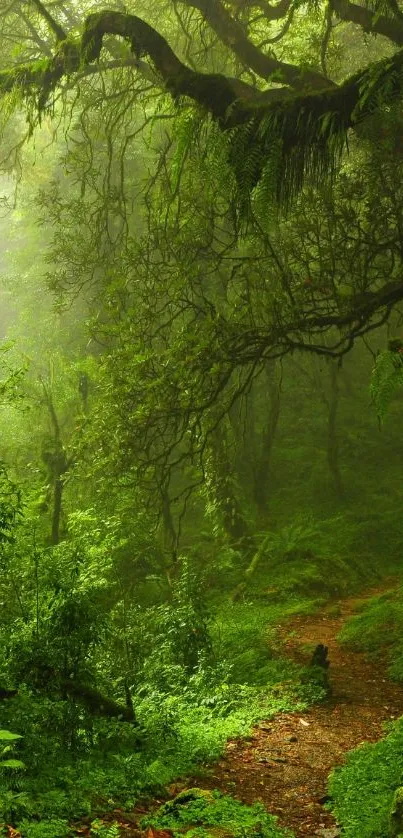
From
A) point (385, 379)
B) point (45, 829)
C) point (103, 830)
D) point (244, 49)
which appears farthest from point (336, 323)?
point (45, 829)

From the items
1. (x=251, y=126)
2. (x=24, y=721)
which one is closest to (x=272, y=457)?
(x=251, y=126)

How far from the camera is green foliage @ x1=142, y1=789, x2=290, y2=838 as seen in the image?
3914 millimetres

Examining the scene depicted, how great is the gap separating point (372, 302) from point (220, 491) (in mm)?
6869

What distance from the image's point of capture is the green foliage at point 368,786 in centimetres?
409

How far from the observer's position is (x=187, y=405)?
739cm

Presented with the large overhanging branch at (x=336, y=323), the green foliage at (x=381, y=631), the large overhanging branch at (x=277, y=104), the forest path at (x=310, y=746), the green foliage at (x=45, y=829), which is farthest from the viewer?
the green foliage at (x=381, y=631)

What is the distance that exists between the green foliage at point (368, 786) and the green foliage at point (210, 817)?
17.2 inches

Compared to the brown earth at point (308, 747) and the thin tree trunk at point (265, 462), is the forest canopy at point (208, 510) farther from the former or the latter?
the thin tree trunk at point (265, 462)

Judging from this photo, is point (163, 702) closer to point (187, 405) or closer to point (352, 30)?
point (187, 405)

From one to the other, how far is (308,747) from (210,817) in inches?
83.6

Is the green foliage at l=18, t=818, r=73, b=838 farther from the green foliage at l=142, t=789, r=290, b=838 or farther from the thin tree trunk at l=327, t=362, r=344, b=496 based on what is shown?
the thin tree trunk at l=327, t=362, r=344, b=496

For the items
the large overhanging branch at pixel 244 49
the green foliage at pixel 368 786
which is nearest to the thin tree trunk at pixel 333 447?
the large overhanging branch at pixel 244 49

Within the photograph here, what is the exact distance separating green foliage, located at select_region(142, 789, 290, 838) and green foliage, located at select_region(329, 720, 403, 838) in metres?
0.44

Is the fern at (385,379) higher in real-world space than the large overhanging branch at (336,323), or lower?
lower
